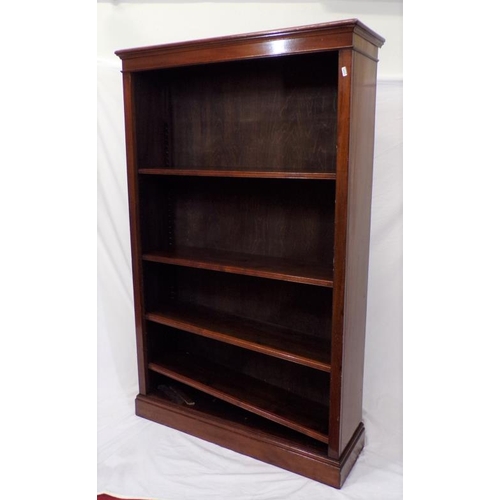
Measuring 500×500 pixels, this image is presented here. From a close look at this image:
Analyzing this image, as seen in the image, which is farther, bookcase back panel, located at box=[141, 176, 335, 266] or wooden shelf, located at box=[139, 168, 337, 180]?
bookcase back panel, located at box=[141, 176, 335, 266]

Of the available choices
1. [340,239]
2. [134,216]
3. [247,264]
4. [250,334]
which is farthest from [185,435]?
[340,239]

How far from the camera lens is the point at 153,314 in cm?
204

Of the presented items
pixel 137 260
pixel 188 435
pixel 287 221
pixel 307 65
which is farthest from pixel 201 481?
pixel 307 65

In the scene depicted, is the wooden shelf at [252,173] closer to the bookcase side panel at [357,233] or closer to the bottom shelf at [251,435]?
the bookcase side panel at [357,233]

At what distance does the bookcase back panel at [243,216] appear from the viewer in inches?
72.9

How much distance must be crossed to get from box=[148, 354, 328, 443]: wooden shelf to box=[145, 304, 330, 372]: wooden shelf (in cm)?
22

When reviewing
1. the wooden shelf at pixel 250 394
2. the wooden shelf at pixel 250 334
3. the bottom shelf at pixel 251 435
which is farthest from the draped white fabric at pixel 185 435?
the wooden shelf at pixel 250 334

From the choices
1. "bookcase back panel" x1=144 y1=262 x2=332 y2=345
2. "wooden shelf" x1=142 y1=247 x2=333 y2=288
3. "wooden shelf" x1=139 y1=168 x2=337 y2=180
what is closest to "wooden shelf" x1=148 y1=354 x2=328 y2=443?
"bookcase back panel" x1=144 y1=262 x2=332 y2=345

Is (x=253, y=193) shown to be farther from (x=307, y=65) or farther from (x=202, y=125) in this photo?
(x=307, y=65)

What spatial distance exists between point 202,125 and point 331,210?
66 cm

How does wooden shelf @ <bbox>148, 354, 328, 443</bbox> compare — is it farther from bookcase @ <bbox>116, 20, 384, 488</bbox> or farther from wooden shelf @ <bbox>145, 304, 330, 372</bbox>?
wooden shelf @ <bbox>145, 304, 330, 372</bbox>

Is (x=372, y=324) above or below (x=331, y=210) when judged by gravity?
below

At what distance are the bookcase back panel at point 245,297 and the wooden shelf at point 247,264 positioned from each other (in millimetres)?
125

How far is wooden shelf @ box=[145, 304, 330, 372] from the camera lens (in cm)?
171
